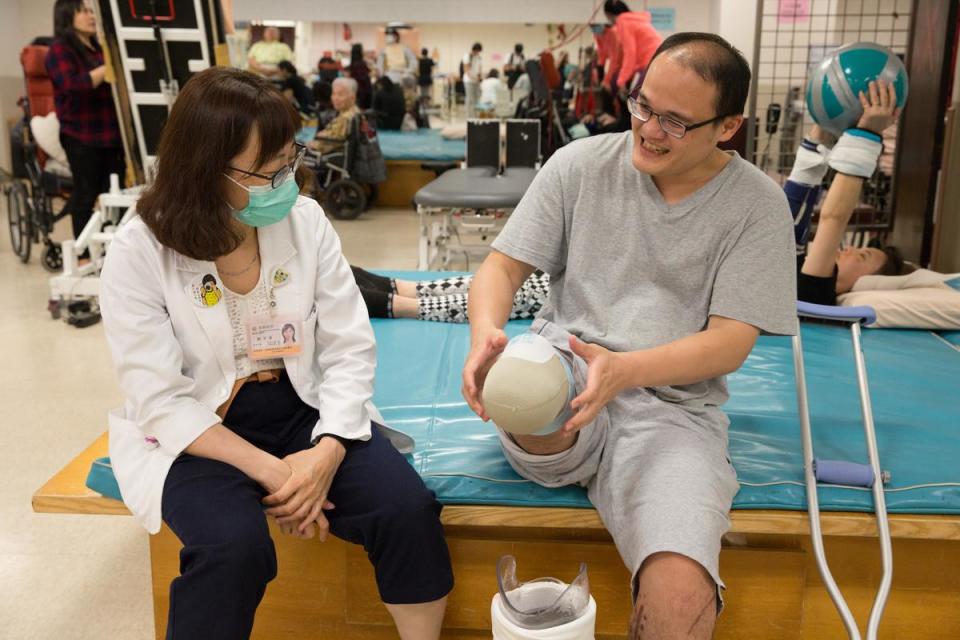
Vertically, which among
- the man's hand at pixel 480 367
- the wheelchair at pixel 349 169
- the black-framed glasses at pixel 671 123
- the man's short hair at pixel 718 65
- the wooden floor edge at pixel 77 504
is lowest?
the wheelchair at pixel 349 169

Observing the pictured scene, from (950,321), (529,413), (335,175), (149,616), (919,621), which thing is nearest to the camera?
(529,413)

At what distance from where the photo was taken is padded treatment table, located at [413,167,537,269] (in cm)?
461

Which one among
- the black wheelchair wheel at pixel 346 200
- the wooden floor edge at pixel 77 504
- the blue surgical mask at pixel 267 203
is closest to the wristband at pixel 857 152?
the blue surgical mask at pixel 267 203

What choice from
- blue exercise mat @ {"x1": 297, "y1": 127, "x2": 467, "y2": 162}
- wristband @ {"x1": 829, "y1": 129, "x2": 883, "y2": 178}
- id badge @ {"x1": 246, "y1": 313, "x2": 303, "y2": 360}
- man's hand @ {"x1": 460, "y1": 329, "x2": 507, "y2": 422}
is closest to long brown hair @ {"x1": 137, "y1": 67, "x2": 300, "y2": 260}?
id badge @ {"x1": 246, "y1": 313, "x2": 303, "y2": 360}

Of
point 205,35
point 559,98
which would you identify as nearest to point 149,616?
point 205,35

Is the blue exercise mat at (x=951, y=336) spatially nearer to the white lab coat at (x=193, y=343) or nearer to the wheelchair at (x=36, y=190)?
the white lab coat at (x=193, y=343)

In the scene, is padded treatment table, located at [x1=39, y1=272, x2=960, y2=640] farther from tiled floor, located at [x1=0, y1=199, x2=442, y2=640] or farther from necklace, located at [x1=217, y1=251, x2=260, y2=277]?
necklace, located at [x1=217, y1=251, x2=260, y2=277]

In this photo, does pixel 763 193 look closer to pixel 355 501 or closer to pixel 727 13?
pixel 355 501

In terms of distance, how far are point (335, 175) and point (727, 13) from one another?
364cm

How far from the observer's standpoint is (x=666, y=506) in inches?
59.9

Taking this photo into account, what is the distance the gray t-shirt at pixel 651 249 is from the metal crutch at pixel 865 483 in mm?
234

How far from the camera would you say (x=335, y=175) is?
7.96 m

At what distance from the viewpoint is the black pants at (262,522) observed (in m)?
1.46

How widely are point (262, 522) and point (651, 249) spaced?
0.91m
